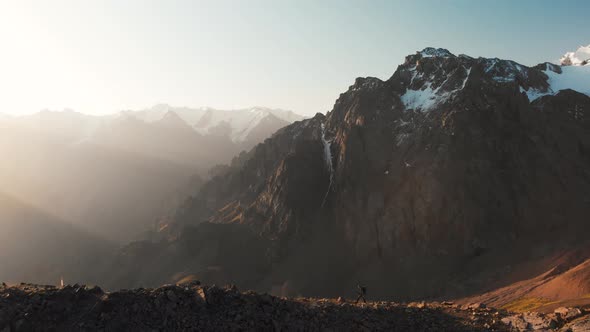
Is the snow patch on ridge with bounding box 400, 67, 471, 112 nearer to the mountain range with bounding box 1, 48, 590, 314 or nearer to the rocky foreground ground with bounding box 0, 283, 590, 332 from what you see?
the mountain range with bounding box 1, 48, 590, 314

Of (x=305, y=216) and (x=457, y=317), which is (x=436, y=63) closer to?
(x=305, y=216)

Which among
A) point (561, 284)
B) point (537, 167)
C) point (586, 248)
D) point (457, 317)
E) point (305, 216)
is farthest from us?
point (305, 216)

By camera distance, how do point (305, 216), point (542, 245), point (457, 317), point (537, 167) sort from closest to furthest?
point (457, 317) < point (542, 245) < point (537, 167) < point (305, 216)

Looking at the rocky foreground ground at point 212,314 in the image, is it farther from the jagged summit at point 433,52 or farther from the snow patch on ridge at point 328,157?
the jagged summit at point 433,52

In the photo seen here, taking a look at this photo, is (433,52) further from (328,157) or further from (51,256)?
(51,256)

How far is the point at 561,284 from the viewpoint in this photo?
54781 millimetres

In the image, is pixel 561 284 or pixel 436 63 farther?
pixel 436 63

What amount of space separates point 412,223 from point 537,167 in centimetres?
3150

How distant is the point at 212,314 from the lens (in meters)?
19.3

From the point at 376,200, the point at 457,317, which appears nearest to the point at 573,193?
the point at 376,200

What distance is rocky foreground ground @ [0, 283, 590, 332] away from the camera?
1828cm

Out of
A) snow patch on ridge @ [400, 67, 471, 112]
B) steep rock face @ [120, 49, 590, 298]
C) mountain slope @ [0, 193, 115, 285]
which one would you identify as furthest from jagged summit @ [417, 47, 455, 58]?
mountain slope @ [0, 193, 115, 285]

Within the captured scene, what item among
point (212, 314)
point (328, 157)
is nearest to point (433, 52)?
point (328, 157)

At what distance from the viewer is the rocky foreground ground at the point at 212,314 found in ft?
60.0
